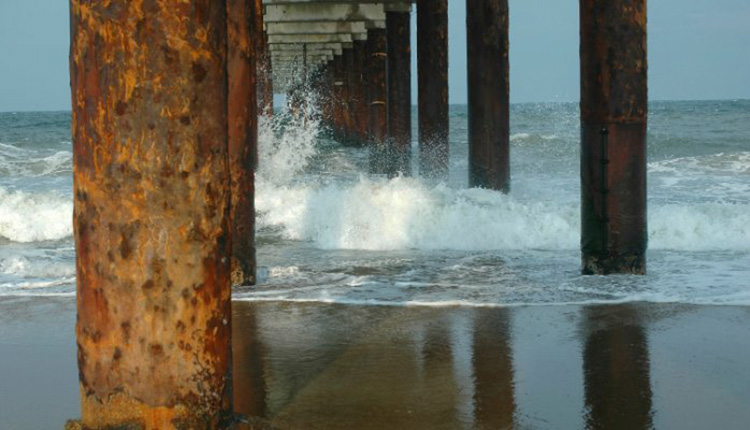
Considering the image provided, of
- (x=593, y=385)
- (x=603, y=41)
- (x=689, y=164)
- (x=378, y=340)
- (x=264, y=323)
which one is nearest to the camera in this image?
(x=593, y=385)

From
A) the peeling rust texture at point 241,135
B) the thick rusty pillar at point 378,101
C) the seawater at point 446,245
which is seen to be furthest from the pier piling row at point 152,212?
the thick rusty pillar at point 378,101

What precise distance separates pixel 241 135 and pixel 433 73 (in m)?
7.80

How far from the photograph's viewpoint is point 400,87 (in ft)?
54.6

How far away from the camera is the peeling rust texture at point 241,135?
219 inches

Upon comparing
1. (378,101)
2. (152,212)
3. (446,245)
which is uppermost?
(378,101)

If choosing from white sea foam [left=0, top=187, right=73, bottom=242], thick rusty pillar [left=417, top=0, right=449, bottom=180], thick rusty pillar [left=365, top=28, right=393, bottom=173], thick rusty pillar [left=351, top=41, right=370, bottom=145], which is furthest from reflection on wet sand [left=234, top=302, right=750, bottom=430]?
thick rusty pillar [left=351, top=41, right=370, bottom=145]

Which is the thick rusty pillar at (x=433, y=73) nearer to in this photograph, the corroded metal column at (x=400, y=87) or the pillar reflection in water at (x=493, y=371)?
the corroded metal column at (x=400, y=87)

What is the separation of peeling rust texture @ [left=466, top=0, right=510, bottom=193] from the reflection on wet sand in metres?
5.51

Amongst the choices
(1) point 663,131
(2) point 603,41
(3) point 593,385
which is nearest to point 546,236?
(2) point 603,41

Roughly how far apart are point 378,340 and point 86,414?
1848 mm

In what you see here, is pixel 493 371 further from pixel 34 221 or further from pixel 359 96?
pixel 359 96

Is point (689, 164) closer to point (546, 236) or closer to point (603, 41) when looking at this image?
point (546, 236)

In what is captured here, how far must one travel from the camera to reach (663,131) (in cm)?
3169

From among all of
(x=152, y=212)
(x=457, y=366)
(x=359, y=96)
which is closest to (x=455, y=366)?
(x=457, y=366)
